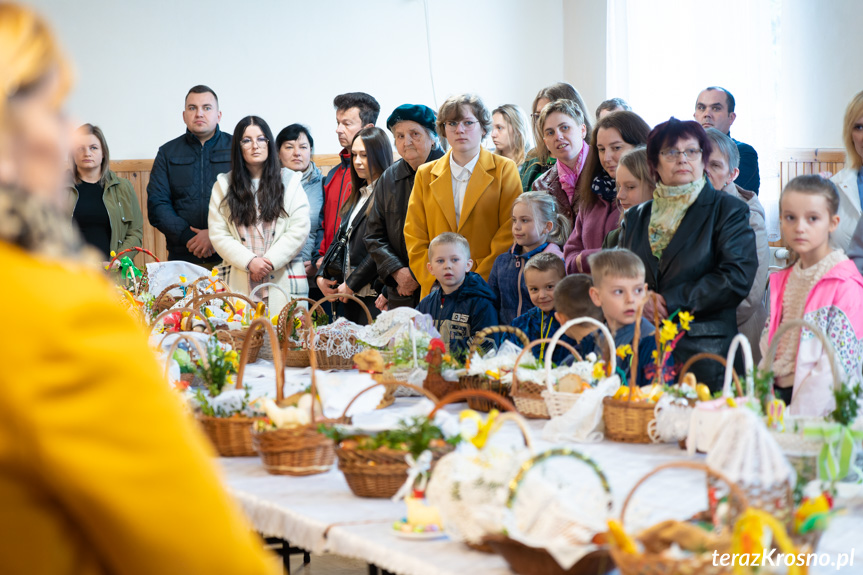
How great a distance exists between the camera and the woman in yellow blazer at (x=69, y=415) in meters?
0.79

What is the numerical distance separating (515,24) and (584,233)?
5.04m

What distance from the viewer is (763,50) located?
21.7ft

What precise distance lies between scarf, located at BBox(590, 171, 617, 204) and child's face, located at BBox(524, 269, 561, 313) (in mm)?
518

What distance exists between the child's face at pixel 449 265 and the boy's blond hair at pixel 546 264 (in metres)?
0.36

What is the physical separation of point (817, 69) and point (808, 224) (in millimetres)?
4089

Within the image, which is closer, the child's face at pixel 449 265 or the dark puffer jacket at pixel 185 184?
the child's face at pixel 449 265

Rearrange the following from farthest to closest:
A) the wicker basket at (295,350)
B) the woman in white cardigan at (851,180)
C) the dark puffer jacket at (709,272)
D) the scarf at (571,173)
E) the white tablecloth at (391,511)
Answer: the scarf at (571,173)
the wicker basket at (295,350)
the woman in white cardigan at (851,180)
the dark puffer jacket at (709,272)
the white tablecloth at (391,511)

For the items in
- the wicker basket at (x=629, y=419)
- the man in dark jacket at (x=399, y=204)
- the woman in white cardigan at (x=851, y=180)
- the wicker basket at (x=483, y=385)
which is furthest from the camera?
the man in dark jacket at (x=399, y=204)

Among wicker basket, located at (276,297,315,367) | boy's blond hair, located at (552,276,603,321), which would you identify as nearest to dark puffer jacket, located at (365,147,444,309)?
wicker basket, located at (276,297,315,367)

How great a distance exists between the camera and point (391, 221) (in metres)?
4.98

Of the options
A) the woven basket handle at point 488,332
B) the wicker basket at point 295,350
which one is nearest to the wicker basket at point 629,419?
the woven basket handle at point 488,332

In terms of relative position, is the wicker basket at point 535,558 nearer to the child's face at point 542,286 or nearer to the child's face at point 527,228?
the child's face at point 542,286

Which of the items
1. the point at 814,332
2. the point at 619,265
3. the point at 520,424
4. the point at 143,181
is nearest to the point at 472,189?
the point at 619,265

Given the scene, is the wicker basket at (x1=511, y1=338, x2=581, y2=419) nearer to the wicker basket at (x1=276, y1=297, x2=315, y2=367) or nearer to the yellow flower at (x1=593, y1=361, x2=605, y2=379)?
the yellow flower at (x1=593, y1=361, x2=605, y2=379)
